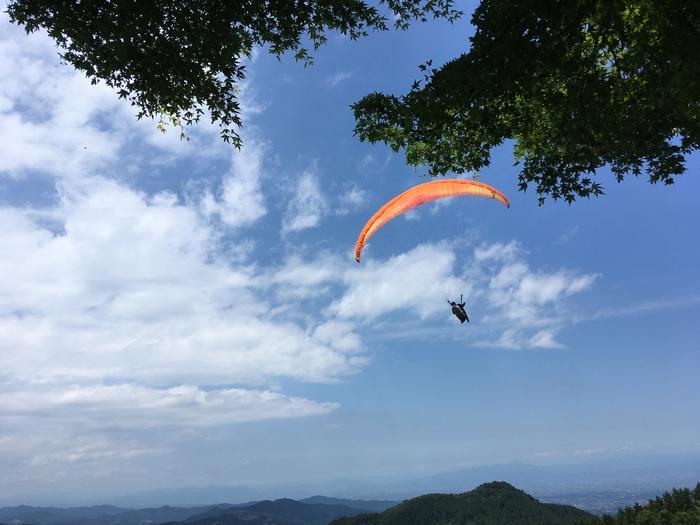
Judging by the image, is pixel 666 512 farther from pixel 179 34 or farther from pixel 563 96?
pixel 179 34

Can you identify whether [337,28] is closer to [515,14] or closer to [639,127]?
[515,14]

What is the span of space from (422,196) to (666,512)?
8824 cm

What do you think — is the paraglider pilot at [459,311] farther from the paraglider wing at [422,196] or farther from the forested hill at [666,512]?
the forested hill at [666,512]

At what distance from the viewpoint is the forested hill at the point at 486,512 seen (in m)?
169

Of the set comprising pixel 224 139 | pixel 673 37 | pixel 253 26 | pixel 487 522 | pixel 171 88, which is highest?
pixel 253 26

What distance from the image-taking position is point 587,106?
13539 mm

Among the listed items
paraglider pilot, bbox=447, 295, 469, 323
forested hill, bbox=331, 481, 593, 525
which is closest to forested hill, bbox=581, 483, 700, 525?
paraglider pilot, bbox=447, 295, 469, 323

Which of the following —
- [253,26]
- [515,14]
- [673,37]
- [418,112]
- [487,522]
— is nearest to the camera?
[673,37]

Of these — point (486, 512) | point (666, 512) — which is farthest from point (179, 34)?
point (486, 512)

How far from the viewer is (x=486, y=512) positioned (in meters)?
179

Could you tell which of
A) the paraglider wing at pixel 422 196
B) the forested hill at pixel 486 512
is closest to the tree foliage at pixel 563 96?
the paraglider wing at pixel 422 196

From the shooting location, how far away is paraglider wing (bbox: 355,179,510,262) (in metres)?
19.8

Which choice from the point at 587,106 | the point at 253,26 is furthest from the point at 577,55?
the point at 253,26

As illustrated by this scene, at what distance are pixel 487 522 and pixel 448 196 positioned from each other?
605 ft
